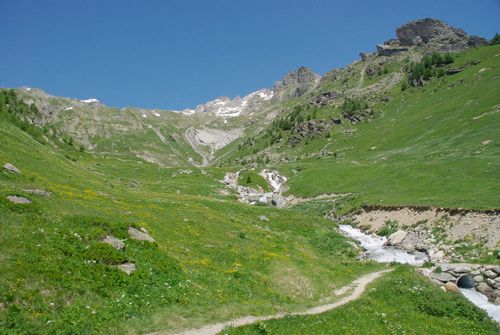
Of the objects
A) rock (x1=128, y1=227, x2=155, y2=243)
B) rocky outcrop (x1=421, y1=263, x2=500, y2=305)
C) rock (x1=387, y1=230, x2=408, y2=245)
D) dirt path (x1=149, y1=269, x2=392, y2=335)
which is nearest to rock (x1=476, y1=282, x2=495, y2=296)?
rocky outcrop (x1=421, y1=263, x2=500, y2=305)

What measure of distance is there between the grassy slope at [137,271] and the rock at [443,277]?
7083mm

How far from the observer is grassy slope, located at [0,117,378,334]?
16594 millimetres

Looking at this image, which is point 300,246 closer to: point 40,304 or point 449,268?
point 449,268

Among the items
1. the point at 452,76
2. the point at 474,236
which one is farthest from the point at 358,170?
the point at 452,76

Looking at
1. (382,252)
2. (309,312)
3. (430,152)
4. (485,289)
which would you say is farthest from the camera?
(430,152)

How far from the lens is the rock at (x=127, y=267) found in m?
21.1

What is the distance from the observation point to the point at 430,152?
103m

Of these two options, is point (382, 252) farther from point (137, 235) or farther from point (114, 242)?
point (114, 242)

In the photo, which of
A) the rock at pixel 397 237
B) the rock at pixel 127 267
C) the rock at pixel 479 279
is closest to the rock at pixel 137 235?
the rock at pixel 127 267

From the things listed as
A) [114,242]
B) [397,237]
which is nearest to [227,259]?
[114,242]

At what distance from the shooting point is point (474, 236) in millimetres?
44438

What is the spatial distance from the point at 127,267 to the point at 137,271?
24.3 inches

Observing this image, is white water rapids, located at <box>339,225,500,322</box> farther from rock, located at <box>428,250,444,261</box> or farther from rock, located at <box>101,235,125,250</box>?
rock, located at <box>101,235,125,250</box>

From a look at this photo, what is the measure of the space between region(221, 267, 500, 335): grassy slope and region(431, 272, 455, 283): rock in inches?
113
